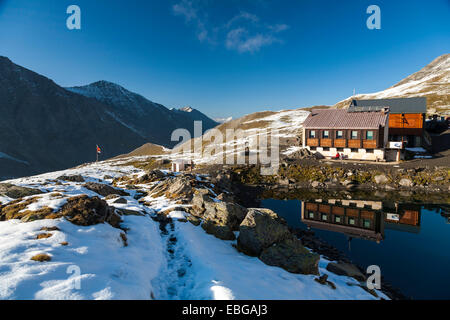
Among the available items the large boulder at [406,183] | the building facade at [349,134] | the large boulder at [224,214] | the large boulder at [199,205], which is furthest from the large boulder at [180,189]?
the large boulder at [406,183]

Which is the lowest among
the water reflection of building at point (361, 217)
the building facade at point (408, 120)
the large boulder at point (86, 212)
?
the water reflection of building at point (361, 217)

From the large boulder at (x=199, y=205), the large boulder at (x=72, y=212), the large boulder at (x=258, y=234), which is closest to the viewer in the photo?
the large boulder at (x=72, y=212)

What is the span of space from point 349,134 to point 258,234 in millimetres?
39742

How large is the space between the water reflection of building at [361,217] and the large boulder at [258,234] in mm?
12404

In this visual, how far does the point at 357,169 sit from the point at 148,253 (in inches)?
1642

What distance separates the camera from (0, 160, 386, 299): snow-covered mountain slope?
789 centimetres

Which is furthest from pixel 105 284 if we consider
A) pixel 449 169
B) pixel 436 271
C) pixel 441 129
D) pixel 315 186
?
pixel 441 129

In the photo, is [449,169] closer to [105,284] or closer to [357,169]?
[357,169]

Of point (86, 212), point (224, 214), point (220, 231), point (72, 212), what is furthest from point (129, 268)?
point (224, 214)

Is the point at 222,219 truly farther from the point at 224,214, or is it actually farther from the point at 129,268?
the point at 129,268

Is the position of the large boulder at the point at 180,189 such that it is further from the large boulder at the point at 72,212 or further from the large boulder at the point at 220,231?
the large boulder at the point at 72,212

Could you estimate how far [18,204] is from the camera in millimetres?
14805

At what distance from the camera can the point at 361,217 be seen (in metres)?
27.2

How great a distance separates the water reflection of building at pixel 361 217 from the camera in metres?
24.3
